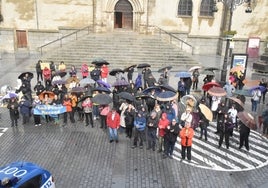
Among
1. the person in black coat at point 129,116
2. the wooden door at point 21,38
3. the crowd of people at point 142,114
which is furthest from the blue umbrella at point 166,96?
the wooden door at point 21,38

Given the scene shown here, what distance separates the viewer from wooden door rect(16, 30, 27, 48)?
29469 millimetres

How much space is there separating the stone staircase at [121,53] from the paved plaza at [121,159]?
12.0 m

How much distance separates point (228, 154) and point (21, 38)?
24.1 metres

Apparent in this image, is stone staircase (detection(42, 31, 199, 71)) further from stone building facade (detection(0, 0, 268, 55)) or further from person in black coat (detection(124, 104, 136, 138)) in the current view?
person in black coat (detection(124, 104, 136, 138))

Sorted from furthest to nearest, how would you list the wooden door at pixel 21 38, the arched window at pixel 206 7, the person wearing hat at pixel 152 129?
the arched window at pixel 206 7, the wooden door at pixel 21 38, the person wearing hat at pixel 152 129

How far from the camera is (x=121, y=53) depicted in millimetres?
26078

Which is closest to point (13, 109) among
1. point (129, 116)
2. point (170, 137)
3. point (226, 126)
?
point (129, 116)

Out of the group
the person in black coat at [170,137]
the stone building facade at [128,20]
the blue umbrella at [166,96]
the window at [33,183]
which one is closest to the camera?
the window at [33,183]

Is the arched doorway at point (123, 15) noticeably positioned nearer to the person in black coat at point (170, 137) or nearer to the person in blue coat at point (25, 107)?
the person in blue coat at point (25, 107)

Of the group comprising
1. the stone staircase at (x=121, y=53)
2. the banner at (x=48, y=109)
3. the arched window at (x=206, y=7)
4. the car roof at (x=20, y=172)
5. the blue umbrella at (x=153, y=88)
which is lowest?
the car roof at (x=20, y=172)

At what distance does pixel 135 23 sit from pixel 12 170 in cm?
2415

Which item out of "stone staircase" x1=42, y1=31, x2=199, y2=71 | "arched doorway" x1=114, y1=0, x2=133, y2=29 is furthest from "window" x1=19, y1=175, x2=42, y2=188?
"arched doorway" x1=114, y1=0, x2=133, y2=29

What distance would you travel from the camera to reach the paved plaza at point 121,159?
389 inches

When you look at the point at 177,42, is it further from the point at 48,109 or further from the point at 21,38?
the point at 48,109
